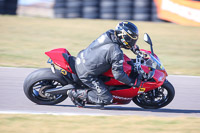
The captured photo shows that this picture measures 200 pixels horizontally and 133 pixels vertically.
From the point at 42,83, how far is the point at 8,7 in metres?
11.4

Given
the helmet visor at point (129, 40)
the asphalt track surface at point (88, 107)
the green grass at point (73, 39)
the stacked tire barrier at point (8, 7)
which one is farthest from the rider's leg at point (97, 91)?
the stacked tire barrier at point (8, 7)

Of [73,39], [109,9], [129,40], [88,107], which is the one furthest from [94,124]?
[109,9]

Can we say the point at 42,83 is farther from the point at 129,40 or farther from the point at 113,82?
the point at 129,40

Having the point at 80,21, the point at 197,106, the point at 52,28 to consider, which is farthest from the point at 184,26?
the point at 197,106

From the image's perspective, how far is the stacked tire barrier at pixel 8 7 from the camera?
1557cm

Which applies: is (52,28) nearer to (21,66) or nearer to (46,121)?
(21,66)

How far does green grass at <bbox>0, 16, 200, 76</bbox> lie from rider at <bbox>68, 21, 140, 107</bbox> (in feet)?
11.4

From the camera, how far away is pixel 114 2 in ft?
48.3

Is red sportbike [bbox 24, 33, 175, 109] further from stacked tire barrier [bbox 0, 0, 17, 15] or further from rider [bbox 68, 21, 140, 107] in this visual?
stacked tire barrier [bbox 0, 0, 17, 15]

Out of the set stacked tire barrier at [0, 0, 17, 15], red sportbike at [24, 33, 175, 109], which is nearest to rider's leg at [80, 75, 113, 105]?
red sportbike at [24, 33, 175, 109]

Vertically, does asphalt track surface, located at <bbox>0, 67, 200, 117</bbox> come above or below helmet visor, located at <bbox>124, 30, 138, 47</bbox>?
below

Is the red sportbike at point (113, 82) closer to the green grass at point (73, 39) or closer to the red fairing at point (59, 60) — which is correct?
the red fairing at point (59, 60)

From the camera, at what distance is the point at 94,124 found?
4508 mm

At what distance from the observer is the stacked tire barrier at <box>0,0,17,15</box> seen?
15573 mm
